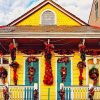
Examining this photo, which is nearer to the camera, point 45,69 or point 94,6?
point 45,69

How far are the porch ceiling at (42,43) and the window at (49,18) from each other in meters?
3.07

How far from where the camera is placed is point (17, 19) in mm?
24562

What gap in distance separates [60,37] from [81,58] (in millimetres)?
1705

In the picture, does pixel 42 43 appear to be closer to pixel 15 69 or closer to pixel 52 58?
pixel 52 58

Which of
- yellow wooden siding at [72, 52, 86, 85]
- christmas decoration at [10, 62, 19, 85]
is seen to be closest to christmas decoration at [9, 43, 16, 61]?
christmas decoration at [10, 62, 19, 85]

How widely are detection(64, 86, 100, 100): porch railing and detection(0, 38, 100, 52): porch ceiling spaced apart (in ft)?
7.76

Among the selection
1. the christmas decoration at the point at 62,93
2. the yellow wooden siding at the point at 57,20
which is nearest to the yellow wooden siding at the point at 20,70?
the christmas decoration at the point at 62,93

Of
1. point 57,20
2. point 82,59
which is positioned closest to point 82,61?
point 82,59

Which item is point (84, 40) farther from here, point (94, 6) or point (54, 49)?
point (94, 6)

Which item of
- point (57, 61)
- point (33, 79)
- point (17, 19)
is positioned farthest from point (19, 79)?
point (17, 19)

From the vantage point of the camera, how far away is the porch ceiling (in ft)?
69.7

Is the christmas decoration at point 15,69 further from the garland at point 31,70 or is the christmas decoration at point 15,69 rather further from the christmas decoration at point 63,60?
the christmas decoration at point 63,60

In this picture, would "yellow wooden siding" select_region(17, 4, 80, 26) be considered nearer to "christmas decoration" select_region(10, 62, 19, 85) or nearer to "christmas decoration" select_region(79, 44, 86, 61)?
"christmas decoration" select_region(10, 62, 19, 85)

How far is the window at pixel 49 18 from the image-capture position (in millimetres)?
25047
